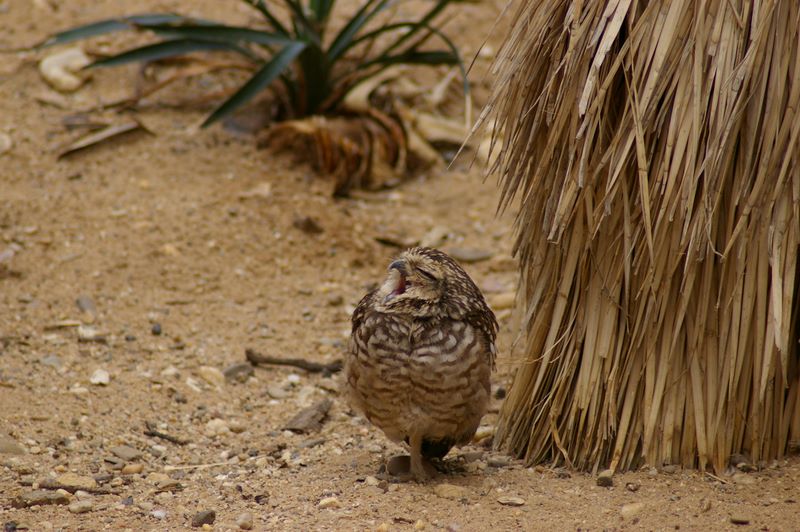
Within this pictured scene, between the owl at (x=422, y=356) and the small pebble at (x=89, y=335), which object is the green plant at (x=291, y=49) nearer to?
the small pebble at (x=89, y=335)

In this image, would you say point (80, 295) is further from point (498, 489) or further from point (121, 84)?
point (498, 489)

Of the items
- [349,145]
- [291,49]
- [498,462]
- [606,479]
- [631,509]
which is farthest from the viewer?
[349,145]

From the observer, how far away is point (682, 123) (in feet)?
11.8

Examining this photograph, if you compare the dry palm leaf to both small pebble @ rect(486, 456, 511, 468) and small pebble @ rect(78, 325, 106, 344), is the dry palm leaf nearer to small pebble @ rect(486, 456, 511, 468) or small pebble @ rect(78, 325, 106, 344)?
small pebble @ rect(78, 325, 106, 344)

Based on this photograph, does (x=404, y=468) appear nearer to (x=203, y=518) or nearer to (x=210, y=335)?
(x=203, y=518)

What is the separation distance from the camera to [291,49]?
257 inches

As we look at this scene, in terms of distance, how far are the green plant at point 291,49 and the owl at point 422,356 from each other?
8.97ft

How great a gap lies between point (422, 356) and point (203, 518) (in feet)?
3.15

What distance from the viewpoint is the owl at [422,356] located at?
386 centimetres

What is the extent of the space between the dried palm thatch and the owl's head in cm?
30

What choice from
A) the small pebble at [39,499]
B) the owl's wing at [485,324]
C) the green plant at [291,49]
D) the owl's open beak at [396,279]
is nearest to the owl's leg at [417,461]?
the owl's wing at [485,324]

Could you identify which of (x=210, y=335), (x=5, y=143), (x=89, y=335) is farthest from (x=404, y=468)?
(x=5, y=143)

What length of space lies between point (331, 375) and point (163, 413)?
903mm

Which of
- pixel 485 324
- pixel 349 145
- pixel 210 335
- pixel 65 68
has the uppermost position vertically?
pixel 65 68
